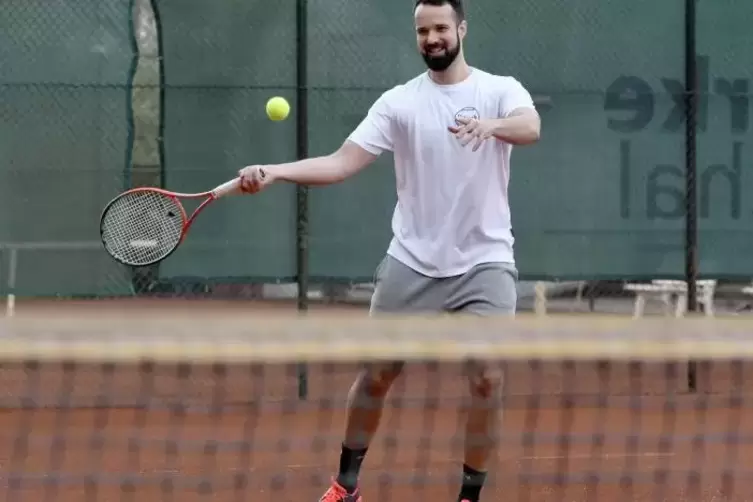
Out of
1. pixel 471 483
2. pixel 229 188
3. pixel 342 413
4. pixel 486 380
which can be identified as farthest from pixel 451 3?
pixel 342 413

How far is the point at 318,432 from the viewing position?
5.28 metres

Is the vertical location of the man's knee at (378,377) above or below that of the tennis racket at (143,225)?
below

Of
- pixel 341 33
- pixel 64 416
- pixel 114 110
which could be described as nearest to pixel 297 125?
pixel 341 33

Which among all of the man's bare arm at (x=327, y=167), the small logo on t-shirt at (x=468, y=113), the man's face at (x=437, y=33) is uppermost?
the man's face at (x=437, y=33)

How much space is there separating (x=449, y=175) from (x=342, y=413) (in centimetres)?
265

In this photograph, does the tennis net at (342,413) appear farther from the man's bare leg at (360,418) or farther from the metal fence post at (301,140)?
the metal fence post at (301,140)

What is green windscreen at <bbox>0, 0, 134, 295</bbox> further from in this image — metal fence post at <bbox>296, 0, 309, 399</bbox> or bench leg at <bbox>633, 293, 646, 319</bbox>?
bench leg at <bbox>633, 293, 646, 319</bbox>

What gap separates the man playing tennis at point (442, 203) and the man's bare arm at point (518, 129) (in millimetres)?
34

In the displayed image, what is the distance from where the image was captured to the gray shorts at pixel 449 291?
3344 millimetres

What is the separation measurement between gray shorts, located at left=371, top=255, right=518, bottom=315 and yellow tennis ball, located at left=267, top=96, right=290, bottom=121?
2314mm

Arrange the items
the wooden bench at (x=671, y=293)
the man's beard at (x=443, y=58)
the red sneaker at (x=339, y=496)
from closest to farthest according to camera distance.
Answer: the man's beard at (x=443, y=58) < the red sneaker at (x=339, y=496) < the wooden bench at (x=671, y=293)

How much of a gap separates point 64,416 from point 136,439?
84 cm

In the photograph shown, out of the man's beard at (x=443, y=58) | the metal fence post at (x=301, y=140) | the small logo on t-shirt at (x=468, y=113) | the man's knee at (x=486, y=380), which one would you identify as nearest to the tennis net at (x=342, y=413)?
the man's knee at (x=486, y=380)

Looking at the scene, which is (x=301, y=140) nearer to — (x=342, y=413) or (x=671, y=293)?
(x=342, y=413)
